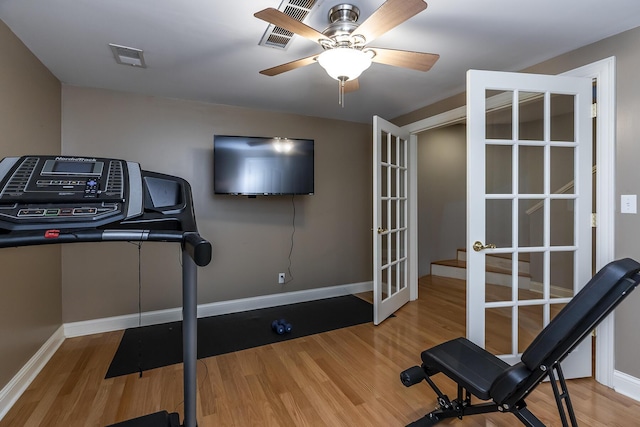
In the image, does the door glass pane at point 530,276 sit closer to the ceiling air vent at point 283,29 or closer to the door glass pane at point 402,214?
the door glass pane at point 402,214

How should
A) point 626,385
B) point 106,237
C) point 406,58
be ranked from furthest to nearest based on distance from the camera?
1. point 626,385
2. point 406,58
3. point 106,237

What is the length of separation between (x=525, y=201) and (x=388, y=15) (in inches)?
60.7

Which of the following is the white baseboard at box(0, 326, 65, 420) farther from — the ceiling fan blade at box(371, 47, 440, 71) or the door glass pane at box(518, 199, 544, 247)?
the door glass pane at box(518, 199, 544, 247)

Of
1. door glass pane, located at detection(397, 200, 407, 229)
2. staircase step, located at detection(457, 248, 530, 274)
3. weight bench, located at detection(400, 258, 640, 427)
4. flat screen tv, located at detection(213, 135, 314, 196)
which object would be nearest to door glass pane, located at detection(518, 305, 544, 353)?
staircase step, located at detection(457, 248, 530, 274)

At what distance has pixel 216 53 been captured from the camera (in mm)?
2152

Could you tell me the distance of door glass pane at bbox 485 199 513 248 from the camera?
6.61 ft

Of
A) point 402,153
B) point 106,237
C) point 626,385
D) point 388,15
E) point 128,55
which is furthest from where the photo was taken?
point 402,153

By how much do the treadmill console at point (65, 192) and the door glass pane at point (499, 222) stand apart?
204cm

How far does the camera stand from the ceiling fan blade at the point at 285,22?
1295 millimetres

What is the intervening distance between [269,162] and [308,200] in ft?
2.40

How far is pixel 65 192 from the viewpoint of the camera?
113 cm

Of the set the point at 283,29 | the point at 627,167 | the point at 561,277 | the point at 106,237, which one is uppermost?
the point at 283,29

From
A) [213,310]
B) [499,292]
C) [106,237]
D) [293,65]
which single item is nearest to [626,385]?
[499,292]

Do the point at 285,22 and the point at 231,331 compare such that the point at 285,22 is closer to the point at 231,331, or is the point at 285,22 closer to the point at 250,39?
the point at 250,39
